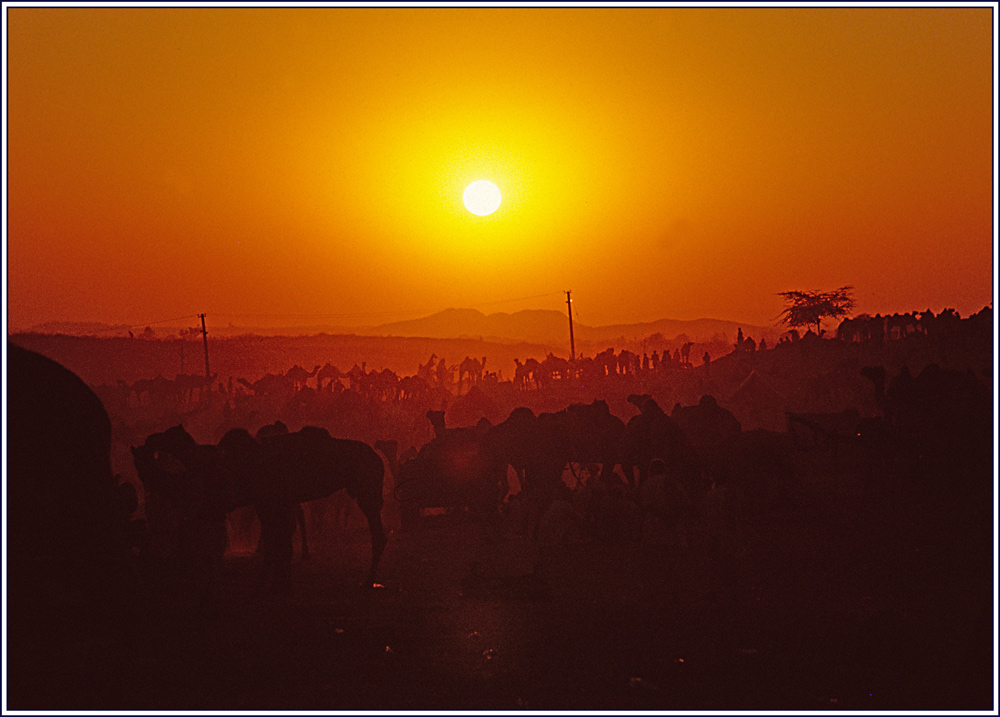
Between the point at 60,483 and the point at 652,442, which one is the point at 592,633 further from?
the point at 652,442

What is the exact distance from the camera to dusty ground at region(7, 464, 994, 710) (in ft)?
24.6

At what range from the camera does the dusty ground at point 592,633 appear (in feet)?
24.6

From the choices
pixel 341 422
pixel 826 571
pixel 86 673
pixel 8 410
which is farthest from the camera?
pixel 341 422

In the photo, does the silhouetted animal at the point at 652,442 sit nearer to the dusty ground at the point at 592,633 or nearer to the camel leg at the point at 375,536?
the dusty ground at the point at 592,633

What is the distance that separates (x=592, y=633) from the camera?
927 cm

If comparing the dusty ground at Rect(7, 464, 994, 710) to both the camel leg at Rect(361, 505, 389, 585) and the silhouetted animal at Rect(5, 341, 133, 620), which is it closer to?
the camel leg at Rect(361, 505, 389, 585)

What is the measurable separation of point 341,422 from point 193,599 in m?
22.8

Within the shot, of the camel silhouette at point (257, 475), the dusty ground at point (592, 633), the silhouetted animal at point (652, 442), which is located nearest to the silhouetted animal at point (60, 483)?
the dusty ground at point (592, 633)

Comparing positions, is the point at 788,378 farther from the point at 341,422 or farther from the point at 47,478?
the point at 47,478

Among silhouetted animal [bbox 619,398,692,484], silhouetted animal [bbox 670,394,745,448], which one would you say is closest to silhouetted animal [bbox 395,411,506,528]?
silhouetted animal [bbox 619,398,692,484]

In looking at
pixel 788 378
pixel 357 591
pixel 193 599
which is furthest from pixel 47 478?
pixel 788 378

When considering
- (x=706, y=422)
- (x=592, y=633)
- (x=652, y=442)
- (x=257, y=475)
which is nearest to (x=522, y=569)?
(x=592, y=633)

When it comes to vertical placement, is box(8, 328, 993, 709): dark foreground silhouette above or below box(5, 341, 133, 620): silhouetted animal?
below

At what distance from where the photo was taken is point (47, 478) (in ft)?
15.5
